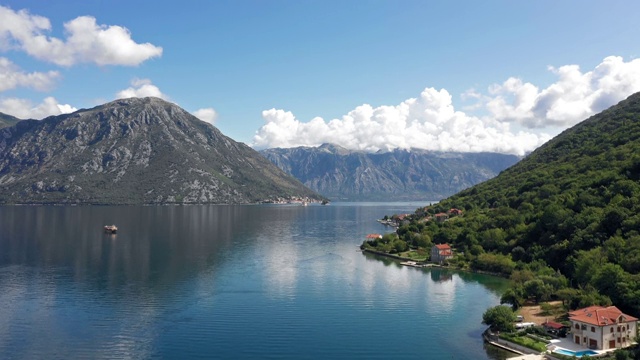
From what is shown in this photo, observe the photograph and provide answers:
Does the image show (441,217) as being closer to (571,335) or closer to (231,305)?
(231,305)

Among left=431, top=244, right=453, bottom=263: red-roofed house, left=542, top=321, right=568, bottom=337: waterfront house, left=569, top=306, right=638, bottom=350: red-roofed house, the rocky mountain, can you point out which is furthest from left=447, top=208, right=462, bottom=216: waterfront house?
left=569, top=306, right=638, bottom=350: red-roofed house

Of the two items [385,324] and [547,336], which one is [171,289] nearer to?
[385,324]

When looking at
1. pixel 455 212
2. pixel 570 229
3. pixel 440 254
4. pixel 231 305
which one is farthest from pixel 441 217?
pixel 231 305

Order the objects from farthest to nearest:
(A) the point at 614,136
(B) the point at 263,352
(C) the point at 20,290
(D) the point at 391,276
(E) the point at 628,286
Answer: (A) the point at 614,136, (D) the point at 391,276, (C) the point at 20,290, (E) the point at 628,286, (B) the point at 263,352

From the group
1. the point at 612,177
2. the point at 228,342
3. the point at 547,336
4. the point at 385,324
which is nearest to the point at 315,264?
the point at 385,324

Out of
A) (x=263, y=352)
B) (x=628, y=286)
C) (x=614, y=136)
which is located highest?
(x=614, y=136)

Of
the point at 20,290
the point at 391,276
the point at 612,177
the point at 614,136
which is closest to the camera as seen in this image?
the point at 20,290
